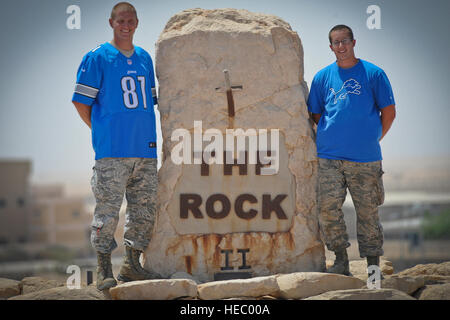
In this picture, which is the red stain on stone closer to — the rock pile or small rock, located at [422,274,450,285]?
the rock pile

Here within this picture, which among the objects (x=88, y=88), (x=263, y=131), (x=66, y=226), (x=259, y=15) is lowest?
(x=66, y=226)

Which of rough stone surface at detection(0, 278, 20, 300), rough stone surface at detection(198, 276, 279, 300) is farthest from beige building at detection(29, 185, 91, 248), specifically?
rough stone surface at detection(198, 276, 279, 300)

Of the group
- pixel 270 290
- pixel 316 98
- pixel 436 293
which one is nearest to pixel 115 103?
pixel 316 98

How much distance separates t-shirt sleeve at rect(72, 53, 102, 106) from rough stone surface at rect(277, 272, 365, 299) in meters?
1.94

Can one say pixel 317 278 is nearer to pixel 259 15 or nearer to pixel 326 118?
pixel 326 118

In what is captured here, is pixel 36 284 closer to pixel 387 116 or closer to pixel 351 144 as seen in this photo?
pixel 351 144

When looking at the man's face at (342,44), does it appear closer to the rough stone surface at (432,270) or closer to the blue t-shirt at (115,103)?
the blue t-shirt at (115,103)

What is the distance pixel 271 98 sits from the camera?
15.9ft

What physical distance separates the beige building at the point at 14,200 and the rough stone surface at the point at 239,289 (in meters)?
16.6

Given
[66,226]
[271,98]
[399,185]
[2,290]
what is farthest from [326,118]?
[399,185]

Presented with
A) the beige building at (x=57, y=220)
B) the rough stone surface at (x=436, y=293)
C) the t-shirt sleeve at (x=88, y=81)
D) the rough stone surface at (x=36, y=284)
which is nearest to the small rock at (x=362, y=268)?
the rough stone surface at (x=436, y=293)

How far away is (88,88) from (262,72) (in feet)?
4.77

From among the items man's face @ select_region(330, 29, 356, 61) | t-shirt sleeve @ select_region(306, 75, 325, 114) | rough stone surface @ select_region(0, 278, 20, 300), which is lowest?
rough stone surface @ select_region(0, 278, 20, 300)

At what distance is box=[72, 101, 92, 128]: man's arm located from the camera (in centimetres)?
433
